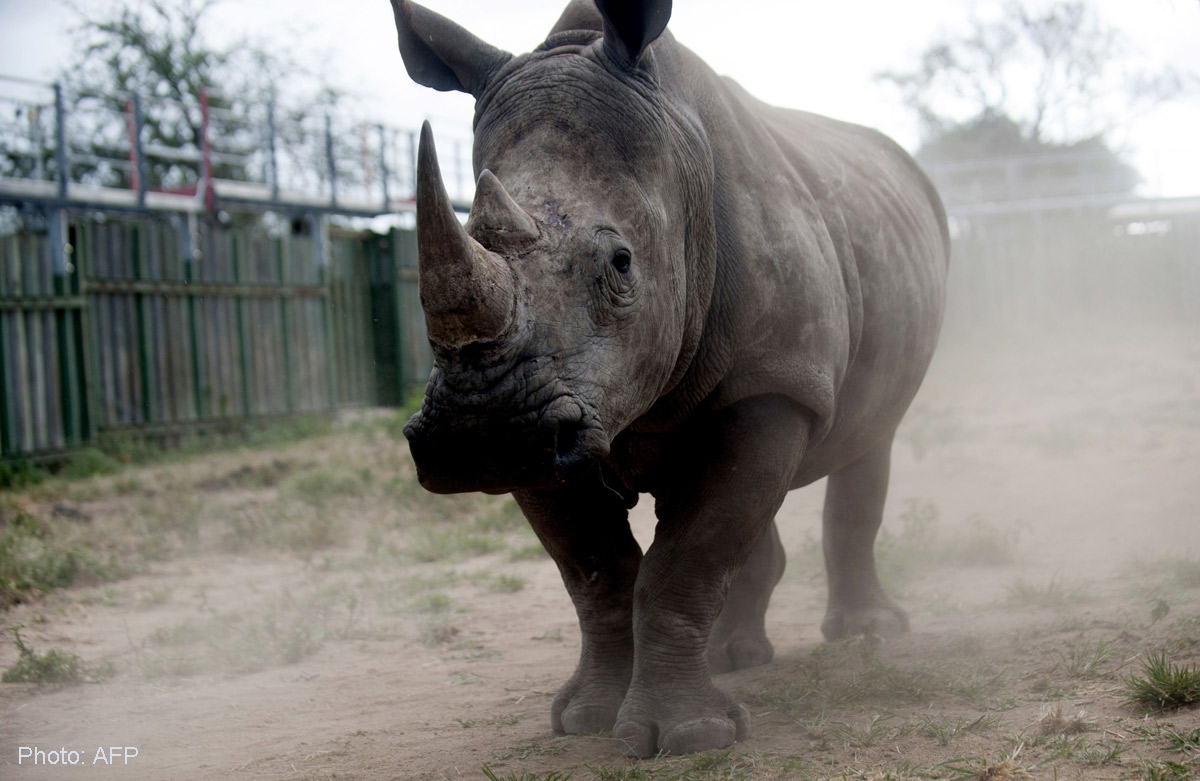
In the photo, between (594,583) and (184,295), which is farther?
(184,295)

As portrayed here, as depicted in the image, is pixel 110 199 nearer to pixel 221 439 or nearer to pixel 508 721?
pixel 221 439

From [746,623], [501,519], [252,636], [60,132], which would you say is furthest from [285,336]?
[746,623]

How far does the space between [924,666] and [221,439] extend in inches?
356

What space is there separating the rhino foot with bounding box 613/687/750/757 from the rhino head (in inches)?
30.7

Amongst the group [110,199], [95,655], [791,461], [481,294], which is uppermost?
[110,199]

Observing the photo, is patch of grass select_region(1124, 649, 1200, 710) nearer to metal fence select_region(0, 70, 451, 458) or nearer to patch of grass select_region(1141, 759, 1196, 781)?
patch of grass select_region(1141, 759, 1196, 781)

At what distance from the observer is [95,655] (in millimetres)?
4789

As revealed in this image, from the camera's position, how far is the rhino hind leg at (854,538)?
15.1ft

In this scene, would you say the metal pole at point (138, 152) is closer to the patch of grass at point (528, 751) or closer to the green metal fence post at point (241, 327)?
the green metal fence post at point (241, 327)

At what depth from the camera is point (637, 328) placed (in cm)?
281

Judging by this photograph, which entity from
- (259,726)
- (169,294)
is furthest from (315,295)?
(259,726)

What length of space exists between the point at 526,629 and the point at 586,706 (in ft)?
5.69

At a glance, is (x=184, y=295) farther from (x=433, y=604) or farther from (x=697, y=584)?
(x=697, y=584)

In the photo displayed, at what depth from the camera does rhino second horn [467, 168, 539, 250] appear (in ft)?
8.59
